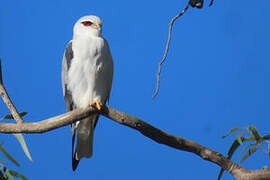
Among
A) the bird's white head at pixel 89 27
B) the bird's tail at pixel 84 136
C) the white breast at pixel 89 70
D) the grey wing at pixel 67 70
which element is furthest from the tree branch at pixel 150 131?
the bird's white head at pixel 89 27

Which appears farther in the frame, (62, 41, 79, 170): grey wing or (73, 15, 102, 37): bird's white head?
(73, 15, 102, 37): bird's white head

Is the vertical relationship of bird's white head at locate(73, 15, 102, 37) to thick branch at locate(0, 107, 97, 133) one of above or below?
above

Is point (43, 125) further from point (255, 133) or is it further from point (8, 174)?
point (255, 133)

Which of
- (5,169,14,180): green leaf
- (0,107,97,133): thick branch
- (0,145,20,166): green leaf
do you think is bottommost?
(5,169,14,180): green leaf

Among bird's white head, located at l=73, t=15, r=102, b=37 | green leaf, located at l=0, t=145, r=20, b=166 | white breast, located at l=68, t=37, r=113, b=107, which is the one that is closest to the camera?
green leaf, located at l=0, t=145, r=20, b=166

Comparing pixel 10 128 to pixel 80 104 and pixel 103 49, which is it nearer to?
pixel 80 104

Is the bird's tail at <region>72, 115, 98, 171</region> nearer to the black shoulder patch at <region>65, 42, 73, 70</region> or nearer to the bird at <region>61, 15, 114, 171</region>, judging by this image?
the bird at <region>61, 15, 114, 171</region>

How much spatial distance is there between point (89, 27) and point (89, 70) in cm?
39

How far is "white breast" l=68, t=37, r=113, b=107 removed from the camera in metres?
2.07

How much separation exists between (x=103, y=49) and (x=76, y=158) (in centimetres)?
79

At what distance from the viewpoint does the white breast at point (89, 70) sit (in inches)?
81.6

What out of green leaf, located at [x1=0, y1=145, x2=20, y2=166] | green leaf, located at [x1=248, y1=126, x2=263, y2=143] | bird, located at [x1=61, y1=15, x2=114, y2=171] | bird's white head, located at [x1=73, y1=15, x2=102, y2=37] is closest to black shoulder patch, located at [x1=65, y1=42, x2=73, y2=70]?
bird, located at [x1=61, y1=15, x2=114, y2=171]

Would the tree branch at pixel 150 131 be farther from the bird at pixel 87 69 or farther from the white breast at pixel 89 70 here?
the white breast at pixel 89 70

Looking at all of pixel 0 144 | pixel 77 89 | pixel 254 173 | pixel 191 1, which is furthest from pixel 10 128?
pixel 254 173
